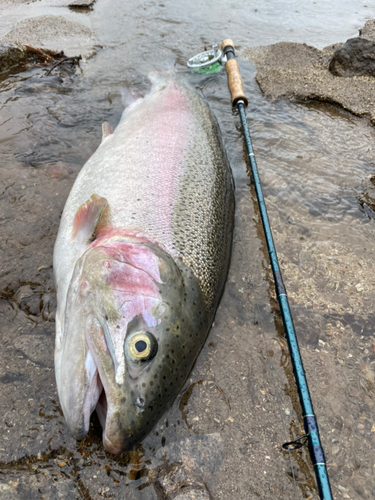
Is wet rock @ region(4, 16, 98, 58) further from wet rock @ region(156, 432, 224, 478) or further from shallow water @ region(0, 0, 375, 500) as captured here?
wet rock @ region(156, 432, 224, 478)

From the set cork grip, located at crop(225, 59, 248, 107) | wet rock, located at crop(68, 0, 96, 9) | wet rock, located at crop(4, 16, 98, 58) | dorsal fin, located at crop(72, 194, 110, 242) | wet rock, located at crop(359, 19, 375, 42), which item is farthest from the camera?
wet rock, located at crop(68, 0, 96, 9)

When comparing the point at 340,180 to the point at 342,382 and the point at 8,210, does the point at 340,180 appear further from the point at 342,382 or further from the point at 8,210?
the point at 8,210

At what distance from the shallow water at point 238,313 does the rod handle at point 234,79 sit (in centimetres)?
38

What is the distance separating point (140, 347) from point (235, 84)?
15.7ft

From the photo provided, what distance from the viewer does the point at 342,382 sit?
8.29ft

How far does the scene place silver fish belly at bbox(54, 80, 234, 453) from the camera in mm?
1805

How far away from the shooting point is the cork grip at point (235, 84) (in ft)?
16.0

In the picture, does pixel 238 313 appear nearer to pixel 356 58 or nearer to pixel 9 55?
pixel 356 58

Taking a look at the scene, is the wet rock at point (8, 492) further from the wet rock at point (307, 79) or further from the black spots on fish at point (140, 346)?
the wet rock at point (307, 79)

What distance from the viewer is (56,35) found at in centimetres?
715

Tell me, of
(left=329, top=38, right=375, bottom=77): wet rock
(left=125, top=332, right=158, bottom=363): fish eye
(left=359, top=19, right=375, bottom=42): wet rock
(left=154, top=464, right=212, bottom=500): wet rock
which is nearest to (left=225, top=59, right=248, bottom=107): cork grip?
(left=329, top=38, right=375, bottom=77): wet rock

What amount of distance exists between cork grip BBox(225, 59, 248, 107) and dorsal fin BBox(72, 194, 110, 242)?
3281mm

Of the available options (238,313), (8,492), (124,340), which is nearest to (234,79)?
(238,313)

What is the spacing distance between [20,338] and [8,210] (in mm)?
1563
